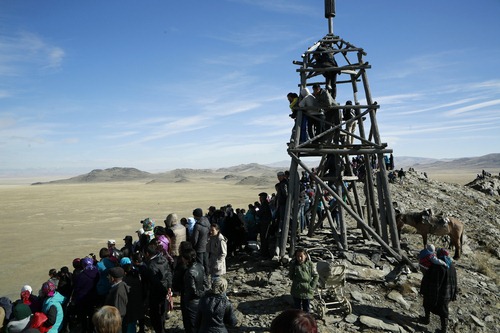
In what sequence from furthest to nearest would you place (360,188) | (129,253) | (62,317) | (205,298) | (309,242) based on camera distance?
1. (360,188)
2. (309,242)
3. (129,253)
4. (62,317)
5. (205,298)

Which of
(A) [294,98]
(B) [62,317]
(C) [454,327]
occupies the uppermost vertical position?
(A) [294,98]

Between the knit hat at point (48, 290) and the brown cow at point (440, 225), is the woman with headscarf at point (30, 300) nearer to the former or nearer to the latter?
the knit hat at point (48, 290)

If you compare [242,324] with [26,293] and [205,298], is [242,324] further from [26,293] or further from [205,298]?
[26,293]

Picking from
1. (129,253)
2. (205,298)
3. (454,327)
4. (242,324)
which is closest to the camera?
(205,298)

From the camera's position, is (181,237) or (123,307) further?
(181,237)

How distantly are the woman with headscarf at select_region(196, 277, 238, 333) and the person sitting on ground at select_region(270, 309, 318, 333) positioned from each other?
6.82 ft

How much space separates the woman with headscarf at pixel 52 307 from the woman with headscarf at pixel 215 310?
2.78 meters

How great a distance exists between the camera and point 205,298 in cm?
460

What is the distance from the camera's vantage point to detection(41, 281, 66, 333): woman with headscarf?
5.64 metres

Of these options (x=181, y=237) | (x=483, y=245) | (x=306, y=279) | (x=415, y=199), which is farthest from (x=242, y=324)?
(x=415, y=199)

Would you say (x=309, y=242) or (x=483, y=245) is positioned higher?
(x=309, y=242)

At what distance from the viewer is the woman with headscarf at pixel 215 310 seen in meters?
4.50

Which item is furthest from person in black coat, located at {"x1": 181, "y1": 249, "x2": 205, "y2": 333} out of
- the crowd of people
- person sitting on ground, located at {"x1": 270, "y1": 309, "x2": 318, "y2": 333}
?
person sitting on ground, located at {"x1": 270, "y1": 309, "x2": 318, "y2": 333}

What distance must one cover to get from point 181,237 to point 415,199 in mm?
16693
